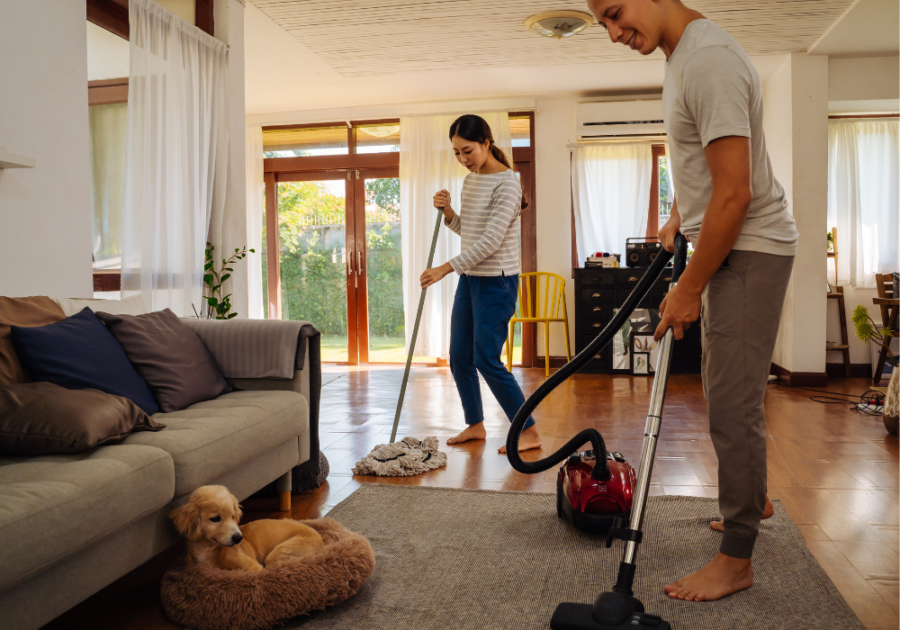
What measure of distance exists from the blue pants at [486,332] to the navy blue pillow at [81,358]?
1.35 m

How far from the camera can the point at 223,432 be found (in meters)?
1.80

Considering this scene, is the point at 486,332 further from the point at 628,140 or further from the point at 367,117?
the point at 367,117

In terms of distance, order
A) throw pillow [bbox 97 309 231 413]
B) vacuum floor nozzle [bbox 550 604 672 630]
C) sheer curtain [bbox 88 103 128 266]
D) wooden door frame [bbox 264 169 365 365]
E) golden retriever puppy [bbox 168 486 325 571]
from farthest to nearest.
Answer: wooden door frame [bbox 264 169 365 365], sheer curtain [bbox 88 103 128 266], throw pillow [bbox 97 309 231 413], golden retriever puppy [bbox 168 486 325 571], vacuum floor nozzle [bbox 550 604 672 630]

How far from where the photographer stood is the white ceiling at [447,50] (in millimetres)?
4027

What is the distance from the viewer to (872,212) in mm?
5508

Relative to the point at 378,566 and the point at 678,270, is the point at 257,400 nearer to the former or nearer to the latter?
the point at 378,566

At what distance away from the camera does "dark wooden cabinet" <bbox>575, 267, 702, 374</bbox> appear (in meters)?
5.62

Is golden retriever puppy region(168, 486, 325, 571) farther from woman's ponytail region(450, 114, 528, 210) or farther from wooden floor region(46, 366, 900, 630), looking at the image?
woman's ponytail region(450, 114, 528, 210)

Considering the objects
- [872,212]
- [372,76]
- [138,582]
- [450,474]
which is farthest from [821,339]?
[138,582]

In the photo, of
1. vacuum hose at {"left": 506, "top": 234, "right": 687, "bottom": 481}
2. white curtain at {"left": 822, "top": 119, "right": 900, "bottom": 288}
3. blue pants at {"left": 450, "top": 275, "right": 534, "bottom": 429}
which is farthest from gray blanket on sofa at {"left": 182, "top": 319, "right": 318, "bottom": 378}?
white curtain at {"left": 822, "top": 119, "right": 900, "bottom": 288}

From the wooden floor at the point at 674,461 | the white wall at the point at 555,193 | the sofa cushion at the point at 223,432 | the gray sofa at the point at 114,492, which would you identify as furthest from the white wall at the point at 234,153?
the white wall at the point at 555,193

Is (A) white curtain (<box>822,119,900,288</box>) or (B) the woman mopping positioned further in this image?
(A) white curtain (<box>822,119,900,288</box>)

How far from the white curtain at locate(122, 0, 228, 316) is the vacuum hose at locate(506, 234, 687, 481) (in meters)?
2.27

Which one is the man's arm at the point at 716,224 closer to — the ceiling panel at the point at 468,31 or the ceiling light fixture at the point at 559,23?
the ceiling panel at the point at 468,31
